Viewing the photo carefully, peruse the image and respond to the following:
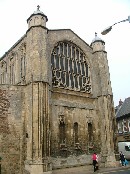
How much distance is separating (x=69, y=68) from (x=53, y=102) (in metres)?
4.40

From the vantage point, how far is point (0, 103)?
1820 centimetres

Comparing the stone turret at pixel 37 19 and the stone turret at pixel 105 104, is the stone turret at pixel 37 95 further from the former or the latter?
the stone turret at pixel 105 104

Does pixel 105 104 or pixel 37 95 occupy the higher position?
pixel 37 95

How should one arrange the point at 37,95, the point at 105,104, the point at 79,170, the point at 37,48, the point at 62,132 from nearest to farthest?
the point at 37,95
the point at 37,48
the point at 79,170
the point at 62,132
the point at 105,104

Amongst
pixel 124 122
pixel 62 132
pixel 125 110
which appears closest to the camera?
pixel 62 132

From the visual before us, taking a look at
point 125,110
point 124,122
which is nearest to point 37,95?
point 124,122

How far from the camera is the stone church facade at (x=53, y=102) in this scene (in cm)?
1778

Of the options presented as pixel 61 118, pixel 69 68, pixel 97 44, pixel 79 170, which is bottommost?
pixel 79 170

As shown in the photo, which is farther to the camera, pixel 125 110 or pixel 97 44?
pixel 125 110

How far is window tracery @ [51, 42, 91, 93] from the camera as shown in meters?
22.2

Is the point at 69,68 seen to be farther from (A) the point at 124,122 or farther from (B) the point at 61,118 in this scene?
(A) the point at 124,122

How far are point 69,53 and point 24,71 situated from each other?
4.88m

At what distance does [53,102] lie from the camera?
20.4m

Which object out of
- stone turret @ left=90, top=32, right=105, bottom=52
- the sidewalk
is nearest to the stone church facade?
stone turret @ left=90, top=32, right=105, bottom=52
